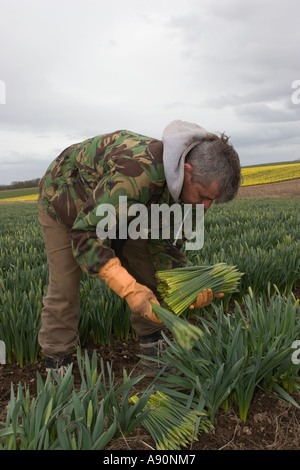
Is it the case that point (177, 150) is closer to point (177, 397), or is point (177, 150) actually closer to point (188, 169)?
point (188, 169)

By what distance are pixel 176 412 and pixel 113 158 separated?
1.12 meters

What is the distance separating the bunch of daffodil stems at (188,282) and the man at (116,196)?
0.21ft

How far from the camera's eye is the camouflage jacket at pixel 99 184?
72.5 inches

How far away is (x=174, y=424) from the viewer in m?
1.64

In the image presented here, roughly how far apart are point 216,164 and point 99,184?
1.71 feet

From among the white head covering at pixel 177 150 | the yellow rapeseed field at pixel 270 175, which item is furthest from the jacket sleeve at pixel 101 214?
the yellow rapeseed field at pixel 270 175

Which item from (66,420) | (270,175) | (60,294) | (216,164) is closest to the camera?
(66,420)

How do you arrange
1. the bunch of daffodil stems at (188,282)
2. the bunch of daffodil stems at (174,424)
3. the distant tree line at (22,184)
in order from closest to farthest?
the bunch of daffodil stems at (174,424) → the bunch of daffodil stems at (188,282) → the distant tree line at (22,184)

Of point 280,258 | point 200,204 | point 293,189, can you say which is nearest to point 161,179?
point 200,204

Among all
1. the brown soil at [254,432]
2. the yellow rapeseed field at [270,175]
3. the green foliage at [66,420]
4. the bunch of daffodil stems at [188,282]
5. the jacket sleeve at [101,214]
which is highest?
the yellow rapeseed field at [270,175]

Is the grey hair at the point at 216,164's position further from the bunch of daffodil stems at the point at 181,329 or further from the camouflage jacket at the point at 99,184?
the bunch of daffodil stems at the point at 181,329

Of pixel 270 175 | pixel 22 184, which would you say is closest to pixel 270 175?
pixel 270 175

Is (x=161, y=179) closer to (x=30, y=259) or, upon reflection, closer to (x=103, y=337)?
(x=103, y=337)

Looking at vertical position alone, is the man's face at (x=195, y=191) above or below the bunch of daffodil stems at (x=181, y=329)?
above
